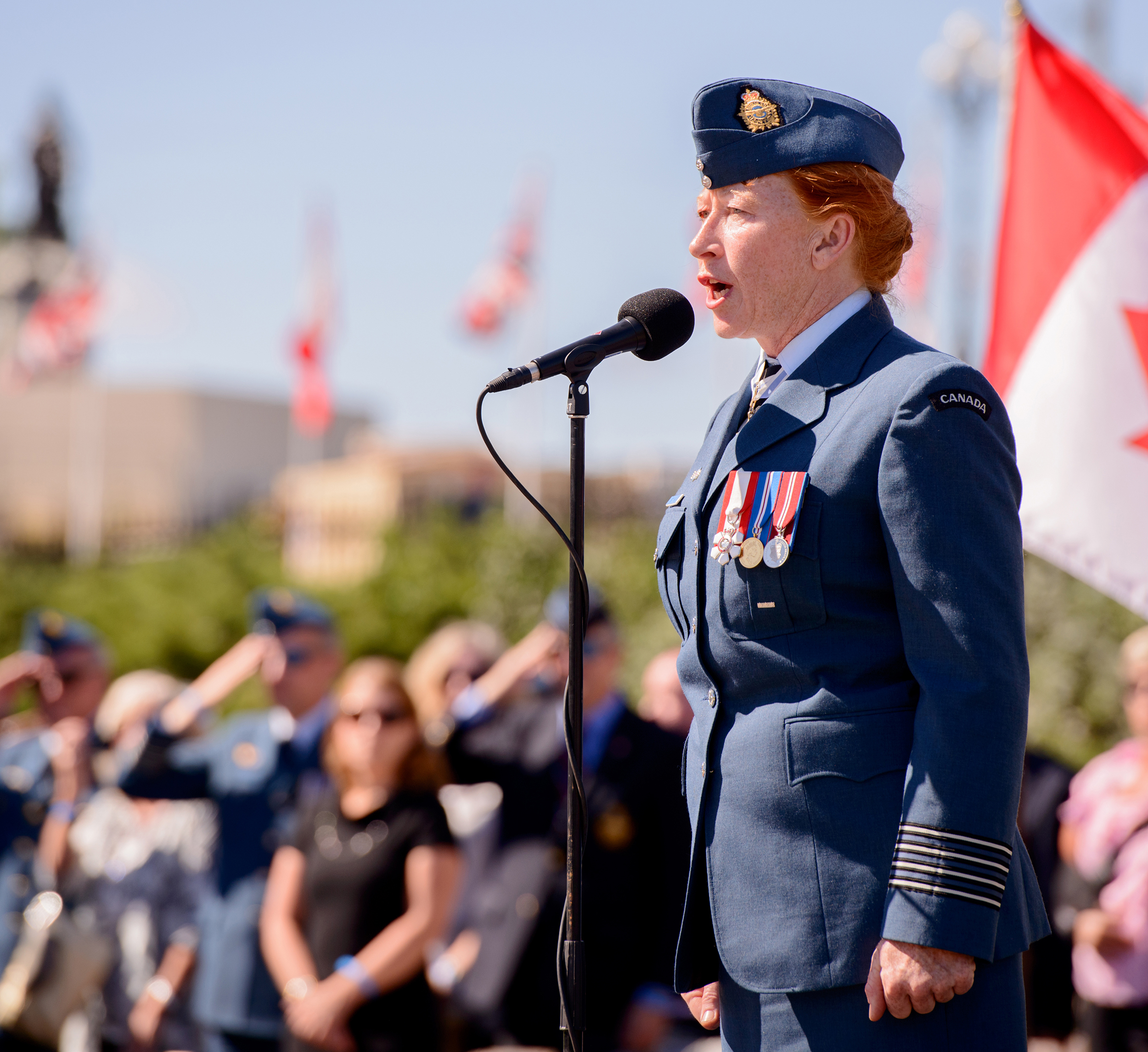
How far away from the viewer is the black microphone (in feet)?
6.93

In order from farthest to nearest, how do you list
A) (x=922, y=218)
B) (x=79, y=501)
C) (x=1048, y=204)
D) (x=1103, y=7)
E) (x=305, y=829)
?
(x=79, y=501), (x=1103, y=7), (x=305, y=829), (x=1048, y=204), (x=922, y=218)

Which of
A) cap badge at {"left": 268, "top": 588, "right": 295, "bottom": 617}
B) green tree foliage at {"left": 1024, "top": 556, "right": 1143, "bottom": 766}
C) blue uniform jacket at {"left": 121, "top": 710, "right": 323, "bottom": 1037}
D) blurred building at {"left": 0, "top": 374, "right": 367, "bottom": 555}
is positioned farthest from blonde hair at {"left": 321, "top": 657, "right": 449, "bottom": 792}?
blurred building at {"left": 0, "top": 374, "right": 367, "bottom": 555}

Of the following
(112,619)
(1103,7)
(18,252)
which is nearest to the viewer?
(1103,7)

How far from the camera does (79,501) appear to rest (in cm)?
3544

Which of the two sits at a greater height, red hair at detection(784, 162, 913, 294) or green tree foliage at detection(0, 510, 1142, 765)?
red hair at detection(784, 162, 913, 294)

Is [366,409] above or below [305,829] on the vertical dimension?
below

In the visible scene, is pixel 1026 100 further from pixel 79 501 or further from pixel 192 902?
pixel 79 501

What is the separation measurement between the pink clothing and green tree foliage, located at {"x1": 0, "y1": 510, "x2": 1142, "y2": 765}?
13.6 ft

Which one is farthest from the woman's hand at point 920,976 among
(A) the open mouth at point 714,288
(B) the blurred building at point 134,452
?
(B) the blurred building at point 134,452

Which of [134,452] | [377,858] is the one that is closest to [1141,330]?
[377,858]

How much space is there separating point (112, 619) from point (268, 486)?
68.2ft

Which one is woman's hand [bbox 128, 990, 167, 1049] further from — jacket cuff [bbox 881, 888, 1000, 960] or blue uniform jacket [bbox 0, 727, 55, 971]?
jacket cuff [bbox 881, 888, 1000, 960]

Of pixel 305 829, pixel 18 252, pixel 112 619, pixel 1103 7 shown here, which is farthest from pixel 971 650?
pixel 18 252

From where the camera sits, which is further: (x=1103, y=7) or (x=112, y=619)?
(x=112, y=619)
